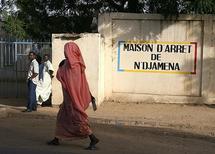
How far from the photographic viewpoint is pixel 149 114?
13305mm

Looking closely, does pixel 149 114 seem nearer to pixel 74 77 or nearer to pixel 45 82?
pixel 45 82

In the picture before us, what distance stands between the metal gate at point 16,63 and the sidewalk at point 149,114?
1775 millimetres

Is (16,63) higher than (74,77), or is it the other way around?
(16,63)

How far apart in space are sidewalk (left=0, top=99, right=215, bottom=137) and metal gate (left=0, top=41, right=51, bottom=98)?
178cm

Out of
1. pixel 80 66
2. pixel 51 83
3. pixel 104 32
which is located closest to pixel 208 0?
pixel 104 32

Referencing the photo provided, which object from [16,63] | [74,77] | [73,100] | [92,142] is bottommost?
[92,142]

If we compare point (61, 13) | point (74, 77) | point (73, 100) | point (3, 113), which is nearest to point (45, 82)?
point (3, 113)

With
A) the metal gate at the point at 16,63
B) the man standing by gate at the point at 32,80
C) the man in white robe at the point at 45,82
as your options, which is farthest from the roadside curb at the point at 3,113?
the metal gate at the point at 16,63

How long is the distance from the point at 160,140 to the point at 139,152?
1589 millimetres

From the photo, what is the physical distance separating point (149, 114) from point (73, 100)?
4690mm

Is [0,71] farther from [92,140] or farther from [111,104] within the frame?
[92,140]

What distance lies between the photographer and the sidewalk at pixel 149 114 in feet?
39.0

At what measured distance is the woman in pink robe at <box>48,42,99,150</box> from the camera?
8.91 m

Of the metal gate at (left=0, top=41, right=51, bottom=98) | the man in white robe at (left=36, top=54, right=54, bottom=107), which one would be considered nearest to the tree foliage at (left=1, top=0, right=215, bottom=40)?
the metal gate at (left=0, top=41, right=51, bottom=98)
